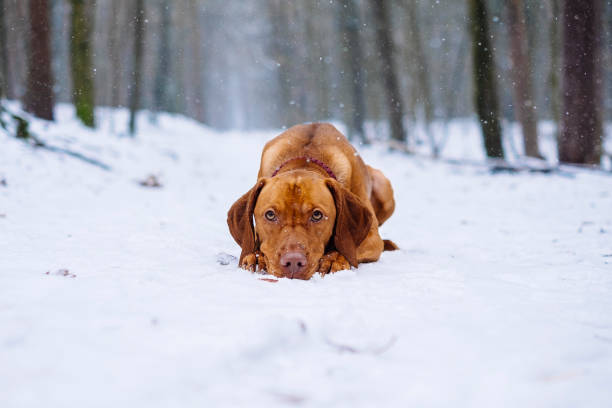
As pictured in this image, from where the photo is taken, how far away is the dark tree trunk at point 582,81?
794cm

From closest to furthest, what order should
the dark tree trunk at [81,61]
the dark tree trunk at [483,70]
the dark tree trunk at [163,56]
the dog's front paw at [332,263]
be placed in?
the dog's front paw at [332,263] → the dark tree trunk at [483,70] → the dark tree trunk at [81,61] → the dark tree trunk at [163,56]

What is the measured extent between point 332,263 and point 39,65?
8809 millimetres

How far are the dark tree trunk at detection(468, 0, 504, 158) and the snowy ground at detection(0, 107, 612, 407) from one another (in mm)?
6005

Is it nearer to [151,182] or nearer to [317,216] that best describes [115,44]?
[151,182]

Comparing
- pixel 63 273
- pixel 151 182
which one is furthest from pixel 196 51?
pixel 63 273

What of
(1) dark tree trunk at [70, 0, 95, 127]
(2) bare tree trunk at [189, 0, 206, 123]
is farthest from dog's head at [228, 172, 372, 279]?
(2) bare tree trunk at [189, 0, 206, 123]

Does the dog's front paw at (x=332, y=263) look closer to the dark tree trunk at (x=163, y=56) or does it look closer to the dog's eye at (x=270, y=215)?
the dog's eye at (x=270, y=215)

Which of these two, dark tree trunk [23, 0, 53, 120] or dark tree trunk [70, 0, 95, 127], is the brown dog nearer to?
dark tree trunk [23, 0, 53, 120]

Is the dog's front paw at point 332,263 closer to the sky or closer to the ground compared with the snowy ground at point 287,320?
closer to the ground

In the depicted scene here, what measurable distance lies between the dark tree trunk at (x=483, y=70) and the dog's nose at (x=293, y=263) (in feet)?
29.3

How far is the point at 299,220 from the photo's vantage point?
2.99 m

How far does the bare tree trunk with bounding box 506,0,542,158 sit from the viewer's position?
10.6 meters

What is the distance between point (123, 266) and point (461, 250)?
2.89 metres

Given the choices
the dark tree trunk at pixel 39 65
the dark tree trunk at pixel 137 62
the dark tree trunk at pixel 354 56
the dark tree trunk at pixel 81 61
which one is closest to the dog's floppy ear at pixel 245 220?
the dark tree trunk at pixel 39 65
